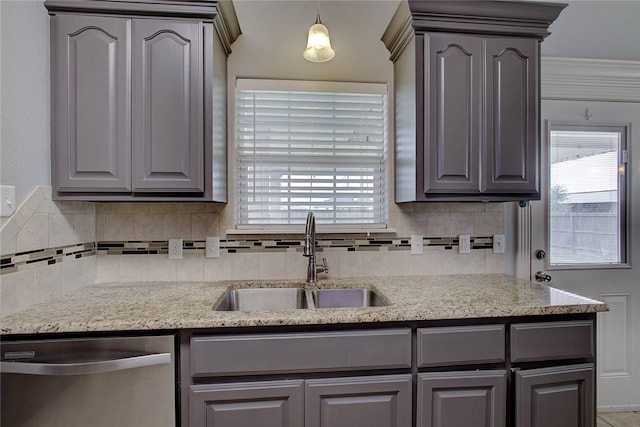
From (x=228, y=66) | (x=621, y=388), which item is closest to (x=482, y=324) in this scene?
(x=621, y=388)

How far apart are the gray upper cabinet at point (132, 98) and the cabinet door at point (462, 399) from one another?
1.36 meters

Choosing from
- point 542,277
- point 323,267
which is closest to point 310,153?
point 323,267

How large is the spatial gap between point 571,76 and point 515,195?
1023 millimetres

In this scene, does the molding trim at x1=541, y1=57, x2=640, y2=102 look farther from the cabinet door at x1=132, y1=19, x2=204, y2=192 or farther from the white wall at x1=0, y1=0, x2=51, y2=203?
the white wall at x1=0, y1=0, x2=51, y2=203

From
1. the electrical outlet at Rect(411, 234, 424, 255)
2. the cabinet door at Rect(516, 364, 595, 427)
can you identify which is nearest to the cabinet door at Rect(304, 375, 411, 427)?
the cabinet door at Rect(516, 364, 595, 427)

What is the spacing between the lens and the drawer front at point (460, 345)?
1.33m

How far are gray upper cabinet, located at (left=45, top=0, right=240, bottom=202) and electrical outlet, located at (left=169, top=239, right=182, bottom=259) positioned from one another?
411 mm

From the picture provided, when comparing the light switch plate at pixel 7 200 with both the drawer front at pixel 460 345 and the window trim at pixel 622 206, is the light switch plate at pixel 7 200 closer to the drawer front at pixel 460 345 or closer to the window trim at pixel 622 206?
the drawer front at pixel 460 345

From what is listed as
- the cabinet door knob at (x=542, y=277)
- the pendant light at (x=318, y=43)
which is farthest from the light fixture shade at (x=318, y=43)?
the cabinet door knob at (x=542, y=277)

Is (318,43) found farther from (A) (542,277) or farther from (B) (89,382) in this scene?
(A) (542,277)

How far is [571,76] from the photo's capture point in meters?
2.12

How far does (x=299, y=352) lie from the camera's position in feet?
4.19

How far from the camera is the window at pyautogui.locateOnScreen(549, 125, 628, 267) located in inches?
83.9

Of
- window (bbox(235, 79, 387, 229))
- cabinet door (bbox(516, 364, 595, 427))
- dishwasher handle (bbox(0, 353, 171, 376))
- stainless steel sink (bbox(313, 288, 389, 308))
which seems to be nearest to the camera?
dishwasher handle (bbox(0, 353, 171, 376))
